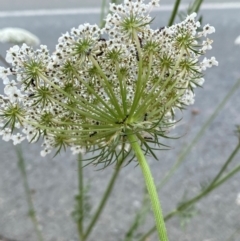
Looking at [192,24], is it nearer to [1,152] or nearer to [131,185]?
[131,185]

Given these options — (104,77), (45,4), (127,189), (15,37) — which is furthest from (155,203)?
(45,4)

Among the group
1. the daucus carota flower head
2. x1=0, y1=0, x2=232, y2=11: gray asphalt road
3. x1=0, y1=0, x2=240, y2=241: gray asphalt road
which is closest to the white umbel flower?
the daucus carota flower head

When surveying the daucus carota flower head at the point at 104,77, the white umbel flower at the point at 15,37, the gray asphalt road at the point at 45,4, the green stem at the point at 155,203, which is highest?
the gray asphalt road at the point at 45,4

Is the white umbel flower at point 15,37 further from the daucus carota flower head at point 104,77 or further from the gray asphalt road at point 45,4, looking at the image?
the gray asphalt road at point 45,4

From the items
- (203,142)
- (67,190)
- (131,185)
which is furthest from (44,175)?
(203,142)

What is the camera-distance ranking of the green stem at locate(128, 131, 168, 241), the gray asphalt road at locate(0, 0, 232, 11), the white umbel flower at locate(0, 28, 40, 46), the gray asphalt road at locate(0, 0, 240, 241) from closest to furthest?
1. the green stem at locate(128, 131, 168, 241)
2. the white umbel flower at locate(0, 28, 40, 46)
3. the gray asphalt road at locate(0, 0, 240, 241)
4. the gray asphalt road at locate(0, 0, 232, 11)

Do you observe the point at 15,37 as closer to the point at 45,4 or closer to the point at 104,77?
the point at 104,77

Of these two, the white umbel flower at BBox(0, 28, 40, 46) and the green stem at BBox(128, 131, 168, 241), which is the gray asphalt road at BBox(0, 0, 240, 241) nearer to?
the white umbel flower at BBox(0, 28, 40, 46)

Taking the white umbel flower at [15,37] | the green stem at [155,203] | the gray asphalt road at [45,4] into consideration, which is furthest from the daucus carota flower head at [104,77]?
the gray asphalt road at [45,4]
